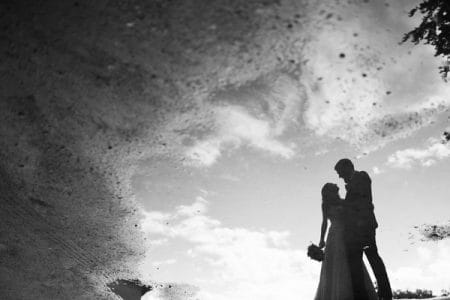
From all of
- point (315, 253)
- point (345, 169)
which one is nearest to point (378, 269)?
point (315, 253)

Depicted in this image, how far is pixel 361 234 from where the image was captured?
13.7 feet

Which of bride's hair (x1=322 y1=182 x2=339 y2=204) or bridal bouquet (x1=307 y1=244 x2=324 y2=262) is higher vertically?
bride's hair (x1=322 y1=182 x2=339 y2=204)

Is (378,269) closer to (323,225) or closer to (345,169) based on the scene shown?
(323,225)

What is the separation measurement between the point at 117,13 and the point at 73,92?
1568 millimetres

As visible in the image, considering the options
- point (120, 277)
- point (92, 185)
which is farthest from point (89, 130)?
point (120, 277)

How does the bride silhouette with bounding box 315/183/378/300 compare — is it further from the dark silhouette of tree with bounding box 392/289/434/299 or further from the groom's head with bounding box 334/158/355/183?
the dark silhouette of tree with bounding box 392/289/434/299

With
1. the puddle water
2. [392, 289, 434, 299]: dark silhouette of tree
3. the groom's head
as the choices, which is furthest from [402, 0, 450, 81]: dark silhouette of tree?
the puddle water

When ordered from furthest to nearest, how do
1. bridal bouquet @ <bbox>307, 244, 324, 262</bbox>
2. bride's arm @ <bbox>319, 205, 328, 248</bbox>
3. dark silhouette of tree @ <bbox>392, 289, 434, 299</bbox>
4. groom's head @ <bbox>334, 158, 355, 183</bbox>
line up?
dark silhouette of tree @ <bbox>392, 289, 434, 299</bbox>, bride's arm @ <bbox>319, 205, 328, 248</bbox>, groom's head @ <bbox>334, 158, 355, 183</bbox>, bridal bouquet @ <bbox>307, 244, 324, 262</bbox>

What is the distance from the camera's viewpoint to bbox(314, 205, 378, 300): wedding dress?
418 centimetres

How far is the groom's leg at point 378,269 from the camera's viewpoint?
3.97m

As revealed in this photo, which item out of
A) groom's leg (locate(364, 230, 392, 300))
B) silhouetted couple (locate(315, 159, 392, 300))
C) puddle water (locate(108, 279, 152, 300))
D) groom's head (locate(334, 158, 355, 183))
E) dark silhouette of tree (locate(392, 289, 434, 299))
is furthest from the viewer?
puddle water (locate(108, 279, 152, 300))

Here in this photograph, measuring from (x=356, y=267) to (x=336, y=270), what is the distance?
27 cm

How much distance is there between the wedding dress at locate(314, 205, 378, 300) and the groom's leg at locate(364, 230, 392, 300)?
0.24m

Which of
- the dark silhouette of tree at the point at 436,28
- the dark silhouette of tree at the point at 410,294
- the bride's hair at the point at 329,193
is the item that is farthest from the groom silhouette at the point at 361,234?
the dark silhouette of tree at the point at 410,294
